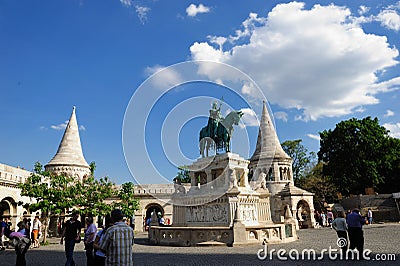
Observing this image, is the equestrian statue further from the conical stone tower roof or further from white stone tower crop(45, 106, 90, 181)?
the conical stone tower roof

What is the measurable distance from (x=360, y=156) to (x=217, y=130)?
26.0 metres

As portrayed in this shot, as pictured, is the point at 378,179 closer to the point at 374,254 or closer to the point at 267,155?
the point at 267,155

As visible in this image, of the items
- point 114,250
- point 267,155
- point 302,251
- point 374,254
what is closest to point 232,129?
point 302,251

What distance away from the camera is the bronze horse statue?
1645 cm

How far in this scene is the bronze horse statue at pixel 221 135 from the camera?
648 inches

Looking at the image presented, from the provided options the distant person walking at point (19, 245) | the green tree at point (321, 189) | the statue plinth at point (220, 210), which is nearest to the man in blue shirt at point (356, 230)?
the statue plinth at point (220, 210)

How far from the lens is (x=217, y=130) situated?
16.9 meters

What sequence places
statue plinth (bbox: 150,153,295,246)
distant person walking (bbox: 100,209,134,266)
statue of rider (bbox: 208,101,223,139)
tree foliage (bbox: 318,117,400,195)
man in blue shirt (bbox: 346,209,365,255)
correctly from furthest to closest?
tree foliage (bbox: 318,117,400,195) < statue of rider (bbox: 208,101,223,139) < statue plinth (bbox: 150,153,295,246) < man in blue shirt (bbox: 346,209,365,255) < distant person walking (bbox: 100,209,134,266)

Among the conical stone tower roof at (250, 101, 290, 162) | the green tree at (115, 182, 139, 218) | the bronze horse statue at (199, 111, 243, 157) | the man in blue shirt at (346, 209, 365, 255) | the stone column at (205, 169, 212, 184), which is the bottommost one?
the man in blue shirt at (346, 209, 365, 255)

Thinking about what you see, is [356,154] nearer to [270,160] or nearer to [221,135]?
[270,160]

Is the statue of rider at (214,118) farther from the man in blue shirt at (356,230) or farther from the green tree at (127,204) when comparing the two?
the man in blue shirt at (356,230)

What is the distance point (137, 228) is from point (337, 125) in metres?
26.3

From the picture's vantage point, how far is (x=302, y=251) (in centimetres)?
1034

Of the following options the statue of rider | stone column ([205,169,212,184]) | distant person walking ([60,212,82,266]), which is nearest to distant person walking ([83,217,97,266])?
distant person walking ([60,212,82,266])
